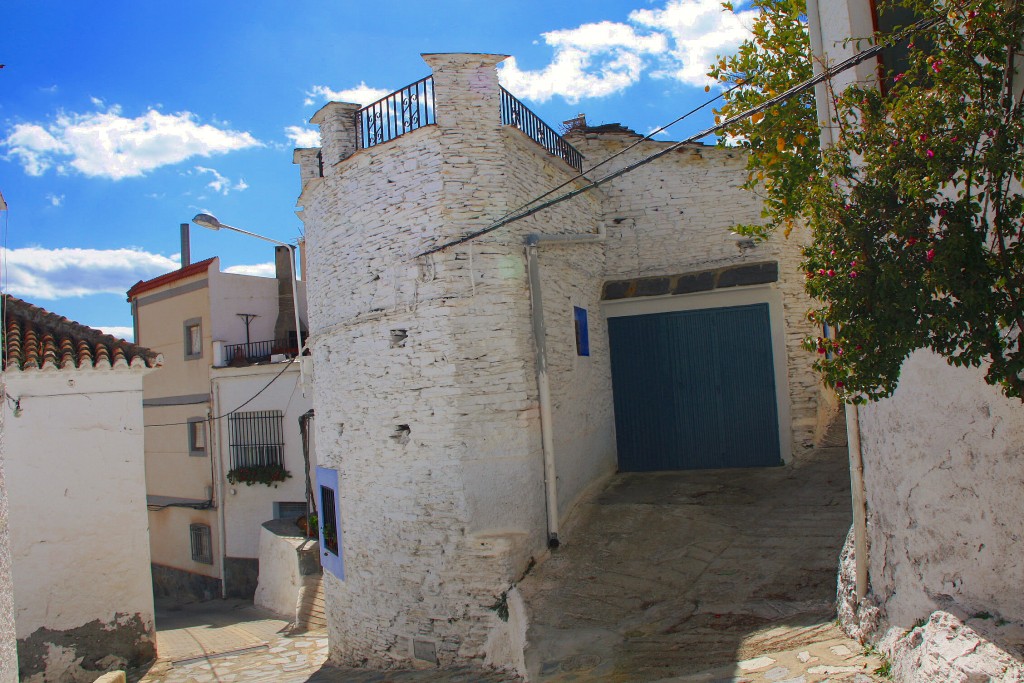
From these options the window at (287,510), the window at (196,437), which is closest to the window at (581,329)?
the window at (287,510)

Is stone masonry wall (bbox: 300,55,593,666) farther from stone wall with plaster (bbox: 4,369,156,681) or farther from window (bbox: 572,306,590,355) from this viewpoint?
stone wall with plaster (bbox: 4,369,156,681)

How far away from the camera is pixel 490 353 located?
8.64m

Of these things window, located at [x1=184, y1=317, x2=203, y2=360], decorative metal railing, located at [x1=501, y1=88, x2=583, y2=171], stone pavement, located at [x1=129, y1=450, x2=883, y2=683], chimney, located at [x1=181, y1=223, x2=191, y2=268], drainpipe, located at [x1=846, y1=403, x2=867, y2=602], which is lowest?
stone pavement, located at [x1=129, y1=450, x2=883, y2=683]

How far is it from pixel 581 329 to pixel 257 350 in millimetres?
11804

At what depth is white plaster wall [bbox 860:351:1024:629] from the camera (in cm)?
446

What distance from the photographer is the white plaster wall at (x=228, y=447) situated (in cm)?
1725

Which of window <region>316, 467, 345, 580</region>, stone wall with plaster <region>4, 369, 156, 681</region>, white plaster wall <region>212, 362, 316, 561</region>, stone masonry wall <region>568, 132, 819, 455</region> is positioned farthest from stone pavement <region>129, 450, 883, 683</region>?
white plaster wall <region>212, 362, 316, 561</region>

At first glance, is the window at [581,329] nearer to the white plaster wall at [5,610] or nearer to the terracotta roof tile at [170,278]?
the white plaster wall at [5,610]

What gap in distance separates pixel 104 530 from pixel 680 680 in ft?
28.5

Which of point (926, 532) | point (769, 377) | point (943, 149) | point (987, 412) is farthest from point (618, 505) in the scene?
point (943, 149)

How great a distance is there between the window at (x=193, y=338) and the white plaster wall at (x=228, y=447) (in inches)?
48.0

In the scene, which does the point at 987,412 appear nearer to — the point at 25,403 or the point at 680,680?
the point at 680,680

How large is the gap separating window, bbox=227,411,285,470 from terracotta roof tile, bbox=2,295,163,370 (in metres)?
6.38

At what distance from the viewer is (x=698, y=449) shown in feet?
37.5
